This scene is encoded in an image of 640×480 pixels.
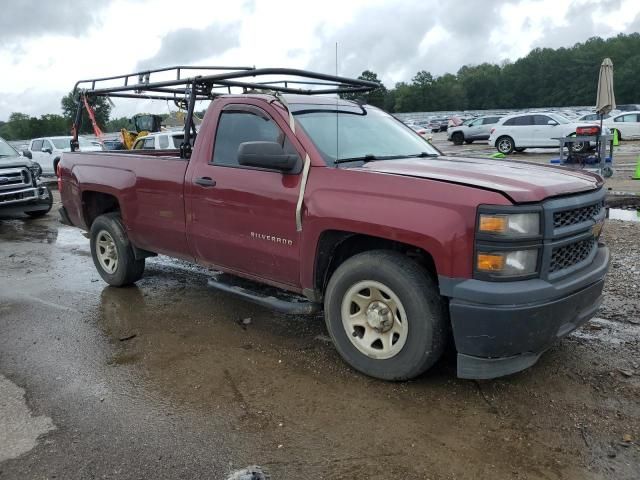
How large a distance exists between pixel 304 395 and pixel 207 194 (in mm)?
1873

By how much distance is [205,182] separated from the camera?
449cm

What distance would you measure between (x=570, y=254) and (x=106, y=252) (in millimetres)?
4758

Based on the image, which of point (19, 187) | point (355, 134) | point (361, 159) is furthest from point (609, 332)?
point (19, 187)

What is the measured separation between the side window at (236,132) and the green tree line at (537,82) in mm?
87489

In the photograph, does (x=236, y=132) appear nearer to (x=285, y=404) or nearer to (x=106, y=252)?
(x=285, y=404)

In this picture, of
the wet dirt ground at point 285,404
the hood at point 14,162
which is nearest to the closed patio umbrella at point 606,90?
the wet dirt ground at point 285,404

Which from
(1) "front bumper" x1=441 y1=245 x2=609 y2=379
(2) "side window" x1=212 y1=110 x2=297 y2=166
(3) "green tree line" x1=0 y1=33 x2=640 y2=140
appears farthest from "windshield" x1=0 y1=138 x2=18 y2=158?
(3) "green tree line" x1=0 y1=33 x2=640 y2=140

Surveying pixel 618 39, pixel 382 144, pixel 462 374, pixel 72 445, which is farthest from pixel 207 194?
pixel 618 39

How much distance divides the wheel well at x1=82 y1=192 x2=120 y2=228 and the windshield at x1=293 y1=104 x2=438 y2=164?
2880 mm

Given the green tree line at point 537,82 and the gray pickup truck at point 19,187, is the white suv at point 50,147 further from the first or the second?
the green tree line at point 537,82

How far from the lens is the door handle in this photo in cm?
443

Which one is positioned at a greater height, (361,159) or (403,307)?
(361,159)

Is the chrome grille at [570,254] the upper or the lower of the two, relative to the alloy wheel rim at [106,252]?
upper

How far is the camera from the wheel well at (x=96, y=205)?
6078mm
